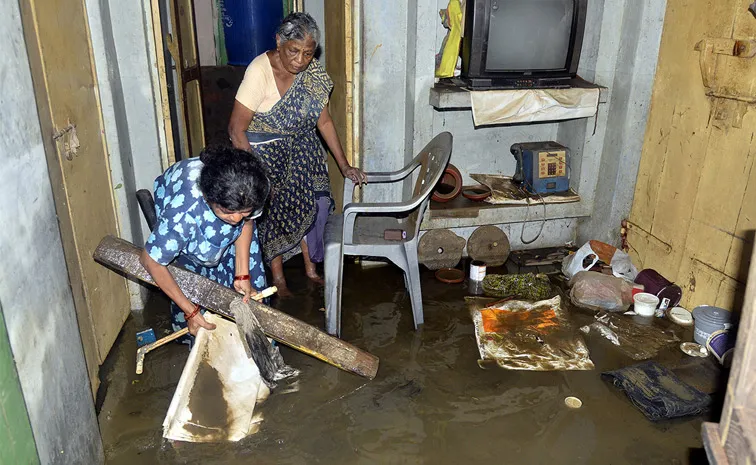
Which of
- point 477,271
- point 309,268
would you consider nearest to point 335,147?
point 309,268

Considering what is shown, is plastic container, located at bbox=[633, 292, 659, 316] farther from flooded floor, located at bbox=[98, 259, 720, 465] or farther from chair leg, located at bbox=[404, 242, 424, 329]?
chair leg, located at bbox=[404, 242, 424, 329]

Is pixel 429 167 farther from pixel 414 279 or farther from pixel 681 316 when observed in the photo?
pixel 681 316

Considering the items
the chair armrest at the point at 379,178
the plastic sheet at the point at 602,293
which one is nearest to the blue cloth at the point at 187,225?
the chair armrest at the point at 379,178

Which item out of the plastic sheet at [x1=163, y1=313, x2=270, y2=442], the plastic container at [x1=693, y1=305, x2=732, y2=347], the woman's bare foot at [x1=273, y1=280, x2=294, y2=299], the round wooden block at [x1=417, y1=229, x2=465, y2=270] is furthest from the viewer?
the round wooden block at [x1=417, y1=229, x2=465, y2=270]

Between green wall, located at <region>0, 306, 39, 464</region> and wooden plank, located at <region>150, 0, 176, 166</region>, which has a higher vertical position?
wooden plank, located at <region>150, 0, 176, 166</region>

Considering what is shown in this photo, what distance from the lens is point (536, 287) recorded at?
399 centimetres

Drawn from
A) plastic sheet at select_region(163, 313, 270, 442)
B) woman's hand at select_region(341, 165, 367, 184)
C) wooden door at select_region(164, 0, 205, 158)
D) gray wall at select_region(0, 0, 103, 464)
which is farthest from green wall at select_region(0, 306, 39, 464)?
wooden door at select_region(164, 0, 205, 158)

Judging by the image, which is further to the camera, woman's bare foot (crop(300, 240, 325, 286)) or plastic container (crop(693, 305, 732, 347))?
woman's bare foot (crop(300, 240, 325, 286))

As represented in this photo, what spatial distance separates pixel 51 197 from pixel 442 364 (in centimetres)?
213

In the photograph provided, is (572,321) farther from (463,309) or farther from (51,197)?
(51,197)

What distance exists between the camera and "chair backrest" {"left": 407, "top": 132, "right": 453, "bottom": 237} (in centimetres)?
315

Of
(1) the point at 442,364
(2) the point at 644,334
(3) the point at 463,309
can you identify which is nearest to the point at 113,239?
(1) the point at 442,364

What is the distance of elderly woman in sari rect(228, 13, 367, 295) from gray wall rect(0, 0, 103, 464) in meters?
1.47

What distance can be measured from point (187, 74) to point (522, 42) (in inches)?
99.9
